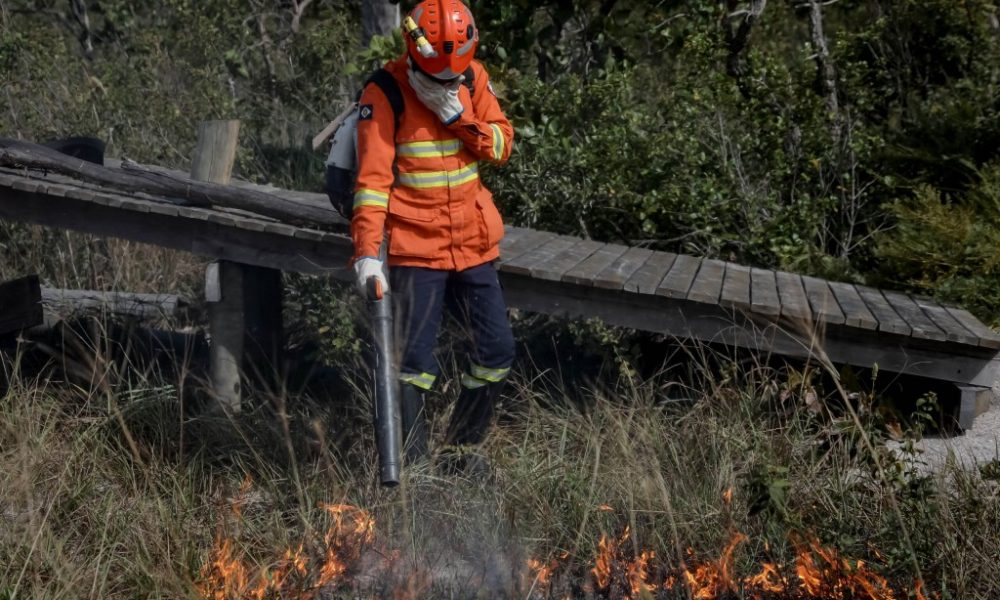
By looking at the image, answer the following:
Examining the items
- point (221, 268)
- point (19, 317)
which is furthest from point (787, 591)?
point (19, 317)

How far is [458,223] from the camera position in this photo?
4.34 meters

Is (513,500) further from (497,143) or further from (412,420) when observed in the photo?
(497,143)

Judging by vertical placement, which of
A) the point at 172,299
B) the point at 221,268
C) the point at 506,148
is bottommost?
the point at 172,299

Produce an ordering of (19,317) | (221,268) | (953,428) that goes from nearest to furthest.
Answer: (953,428) → (221,268) → (19,317)

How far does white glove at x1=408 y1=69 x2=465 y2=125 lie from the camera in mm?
4152

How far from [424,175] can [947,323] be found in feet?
7.72

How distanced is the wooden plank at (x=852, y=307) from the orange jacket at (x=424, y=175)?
1.59 meters

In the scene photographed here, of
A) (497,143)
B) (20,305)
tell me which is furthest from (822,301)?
(20,305)

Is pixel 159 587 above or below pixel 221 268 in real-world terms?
below

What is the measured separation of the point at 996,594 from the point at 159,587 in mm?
2443

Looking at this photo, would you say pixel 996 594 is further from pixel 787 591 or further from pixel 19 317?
pixel 19 317

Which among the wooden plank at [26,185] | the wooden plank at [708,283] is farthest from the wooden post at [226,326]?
the wooden plank at [708,283]

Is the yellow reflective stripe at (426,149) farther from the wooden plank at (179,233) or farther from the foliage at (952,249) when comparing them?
the foliage at (952,249)

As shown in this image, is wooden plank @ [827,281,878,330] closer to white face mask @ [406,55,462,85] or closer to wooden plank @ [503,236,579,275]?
wooden plank @ [503,236,579,275]
